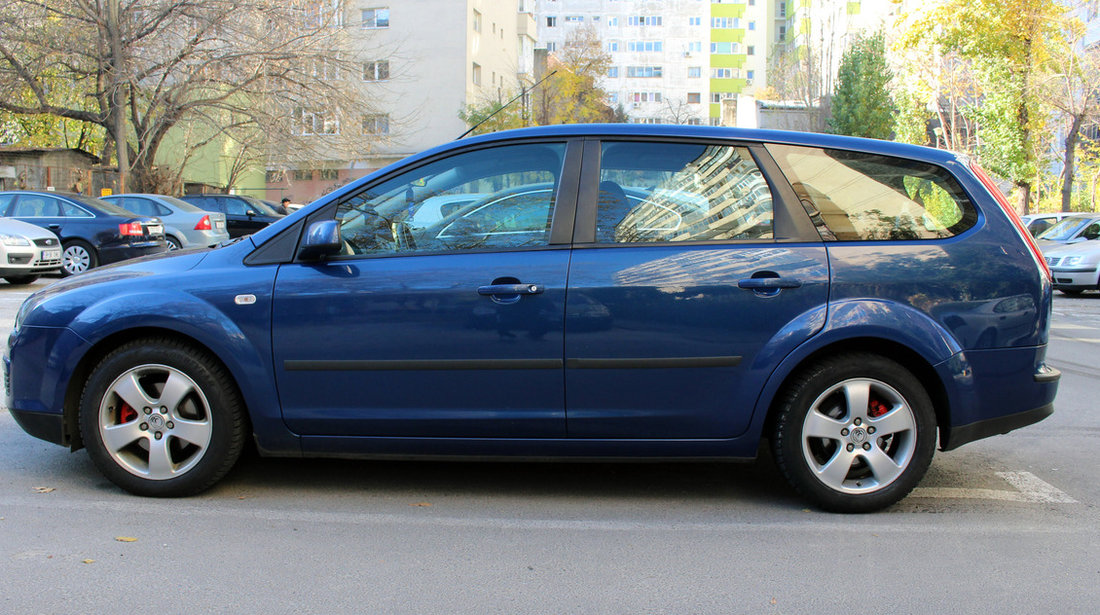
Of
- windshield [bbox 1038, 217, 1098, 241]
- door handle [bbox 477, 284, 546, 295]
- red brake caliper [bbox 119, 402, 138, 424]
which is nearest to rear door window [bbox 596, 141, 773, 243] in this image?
door handle [bbox 477, 284, 546, 295]

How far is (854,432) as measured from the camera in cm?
397

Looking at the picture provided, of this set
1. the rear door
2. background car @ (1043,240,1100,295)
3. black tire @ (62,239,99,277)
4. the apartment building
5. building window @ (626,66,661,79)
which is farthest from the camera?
building window @ (626,66,661,79)

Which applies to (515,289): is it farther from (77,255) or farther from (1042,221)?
(1042,221)

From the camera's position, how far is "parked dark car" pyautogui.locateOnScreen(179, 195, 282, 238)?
70.3ft

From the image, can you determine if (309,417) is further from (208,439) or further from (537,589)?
(537,589)

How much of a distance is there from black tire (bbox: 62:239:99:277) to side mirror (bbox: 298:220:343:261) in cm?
1237

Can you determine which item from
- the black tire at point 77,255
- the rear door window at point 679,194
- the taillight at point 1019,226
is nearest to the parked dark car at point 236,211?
the black tire at point 77,255

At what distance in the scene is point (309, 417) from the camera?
159 inches

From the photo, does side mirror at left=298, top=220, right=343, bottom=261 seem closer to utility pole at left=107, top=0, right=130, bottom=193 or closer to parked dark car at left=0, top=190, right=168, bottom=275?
parked dark car at left=0, top=190, right=168, bottom=275

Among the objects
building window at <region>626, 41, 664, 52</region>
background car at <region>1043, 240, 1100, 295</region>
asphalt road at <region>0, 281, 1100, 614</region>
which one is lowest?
asphalt road at <region>0, 281, 1100, 614</region>

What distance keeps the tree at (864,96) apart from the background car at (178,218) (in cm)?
2457

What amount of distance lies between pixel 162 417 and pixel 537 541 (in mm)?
1760

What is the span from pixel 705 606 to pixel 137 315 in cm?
268

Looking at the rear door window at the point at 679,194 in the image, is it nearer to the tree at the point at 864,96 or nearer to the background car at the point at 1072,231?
the background car at the point at 1072,231
